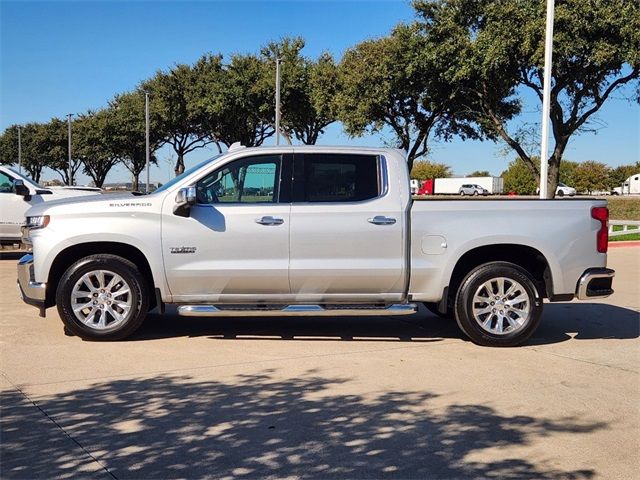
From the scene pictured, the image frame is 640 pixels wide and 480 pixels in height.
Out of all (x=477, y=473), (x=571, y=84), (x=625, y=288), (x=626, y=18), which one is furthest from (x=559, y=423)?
(x=571, y=84)

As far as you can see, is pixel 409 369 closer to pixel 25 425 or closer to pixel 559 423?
pixel 559 423

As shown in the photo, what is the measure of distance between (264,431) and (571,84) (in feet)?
70.0

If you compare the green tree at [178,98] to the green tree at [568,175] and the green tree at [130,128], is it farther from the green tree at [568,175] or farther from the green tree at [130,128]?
the green tree at [568,175]

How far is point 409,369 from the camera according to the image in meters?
5.85

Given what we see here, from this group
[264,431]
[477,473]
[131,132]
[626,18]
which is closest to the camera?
[477,473]

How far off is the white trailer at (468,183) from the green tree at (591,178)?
58.9ft

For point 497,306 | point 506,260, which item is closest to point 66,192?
point 506,260

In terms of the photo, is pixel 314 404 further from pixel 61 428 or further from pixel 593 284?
pixel 593 284

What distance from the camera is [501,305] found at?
671cm

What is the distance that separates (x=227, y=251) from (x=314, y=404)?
220 cm

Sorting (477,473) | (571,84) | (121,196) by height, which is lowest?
(477,473)

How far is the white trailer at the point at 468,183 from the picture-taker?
88.5m

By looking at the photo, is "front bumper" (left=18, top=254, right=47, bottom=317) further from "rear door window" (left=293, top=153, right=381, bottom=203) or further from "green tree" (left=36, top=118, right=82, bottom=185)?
"green tree" (left=36, top=118, right=82, bottom=185)

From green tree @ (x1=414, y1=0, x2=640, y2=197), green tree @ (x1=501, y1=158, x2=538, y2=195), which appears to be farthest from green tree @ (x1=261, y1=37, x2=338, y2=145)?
green tree @ (x1=501, y1=158, x2=538, y2=195)
